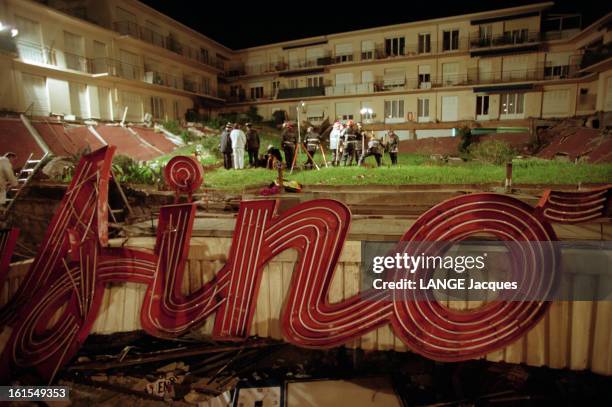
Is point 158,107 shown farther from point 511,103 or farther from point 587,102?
point 587,102

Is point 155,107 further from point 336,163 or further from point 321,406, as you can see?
point 321,406

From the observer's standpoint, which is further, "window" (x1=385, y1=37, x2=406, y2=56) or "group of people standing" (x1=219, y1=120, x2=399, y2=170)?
"window" (x1=385, y1=37, x2=406, y2=56)

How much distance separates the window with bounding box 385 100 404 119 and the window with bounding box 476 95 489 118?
23.0 feet

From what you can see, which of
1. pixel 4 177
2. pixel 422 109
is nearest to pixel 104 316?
pixel 4 177

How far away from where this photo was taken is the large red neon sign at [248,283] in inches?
158

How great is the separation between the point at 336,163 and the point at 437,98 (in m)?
21.4

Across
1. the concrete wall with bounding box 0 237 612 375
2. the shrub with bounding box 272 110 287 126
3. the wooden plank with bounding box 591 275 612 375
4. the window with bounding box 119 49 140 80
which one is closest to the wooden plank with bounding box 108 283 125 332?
the concrete wall with bounding box 0 237 612 375

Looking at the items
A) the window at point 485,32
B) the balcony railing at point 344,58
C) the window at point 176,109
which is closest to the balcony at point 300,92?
the balcony railing at point 344,58

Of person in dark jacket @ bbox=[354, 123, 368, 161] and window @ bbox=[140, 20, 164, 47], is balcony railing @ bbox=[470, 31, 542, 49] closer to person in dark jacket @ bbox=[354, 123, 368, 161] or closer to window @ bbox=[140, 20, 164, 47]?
person in dark jacket @ bbox=[354, 123, 368, 161]

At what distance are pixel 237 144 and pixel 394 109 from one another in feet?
79.0

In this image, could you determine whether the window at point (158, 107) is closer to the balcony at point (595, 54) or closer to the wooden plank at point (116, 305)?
the wooden plank at point (116, 305)

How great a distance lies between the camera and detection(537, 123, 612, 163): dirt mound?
17.4 m

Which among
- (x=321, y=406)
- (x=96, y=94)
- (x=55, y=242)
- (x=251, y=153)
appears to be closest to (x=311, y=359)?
(x=321, y=406)

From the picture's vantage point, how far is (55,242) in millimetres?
4996
